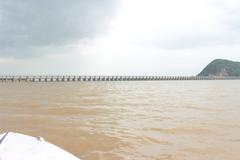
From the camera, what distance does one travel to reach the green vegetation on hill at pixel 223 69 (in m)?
178

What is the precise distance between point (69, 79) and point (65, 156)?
235 ft

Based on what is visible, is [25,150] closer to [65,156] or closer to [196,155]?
[65,156]

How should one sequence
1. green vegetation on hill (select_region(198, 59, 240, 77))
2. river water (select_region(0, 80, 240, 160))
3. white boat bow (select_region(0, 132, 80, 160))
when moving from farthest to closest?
green vegetation on hill (select_region(198, 59, 240, 77)) < river water (select_region(0, 80, 240, 160)) < white boat bow (select_region(0, 132, 80, 160))

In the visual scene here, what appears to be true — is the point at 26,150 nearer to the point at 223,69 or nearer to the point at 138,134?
the point at 138,134

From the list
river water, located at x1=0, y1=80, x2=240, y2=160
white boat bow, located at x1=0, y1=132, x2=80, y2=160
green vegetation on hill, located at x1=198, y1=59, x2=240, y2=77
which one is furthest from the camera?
green vegetation on hill, located at x1=198, y1=59, x2=240, y2=77

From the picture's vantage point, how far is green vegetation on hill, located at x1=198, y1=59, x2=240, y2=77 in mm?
178375

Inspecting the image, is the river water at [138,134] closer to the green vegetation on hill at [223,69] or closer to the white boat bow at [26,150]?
the white boat bow at [26,150]

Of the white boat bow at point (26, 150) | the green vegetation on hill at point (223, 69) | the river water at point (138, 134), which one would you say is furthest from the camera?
the green vegetation on hill at point (223, 69)

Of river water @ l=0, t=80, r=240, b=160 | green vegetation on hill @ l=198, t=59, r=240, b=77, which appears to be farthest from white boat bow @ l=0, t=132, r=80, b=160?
green vegetation on hill @ l=198, t=59, r=240, b=77

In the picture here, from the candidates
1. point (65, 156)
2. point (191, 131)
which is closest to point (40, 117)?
point (191, 131)

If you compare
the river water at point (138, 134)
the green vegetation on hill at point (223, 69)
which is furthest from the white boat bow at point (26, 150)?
the green vegetation on hill at point (223, 69)

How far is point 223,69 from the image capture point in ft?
597

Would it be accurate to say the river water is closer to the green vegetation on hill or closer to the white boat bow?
the white boat bow

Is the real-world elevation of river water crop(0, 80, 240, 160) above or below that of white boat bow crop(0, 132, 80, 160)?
below
